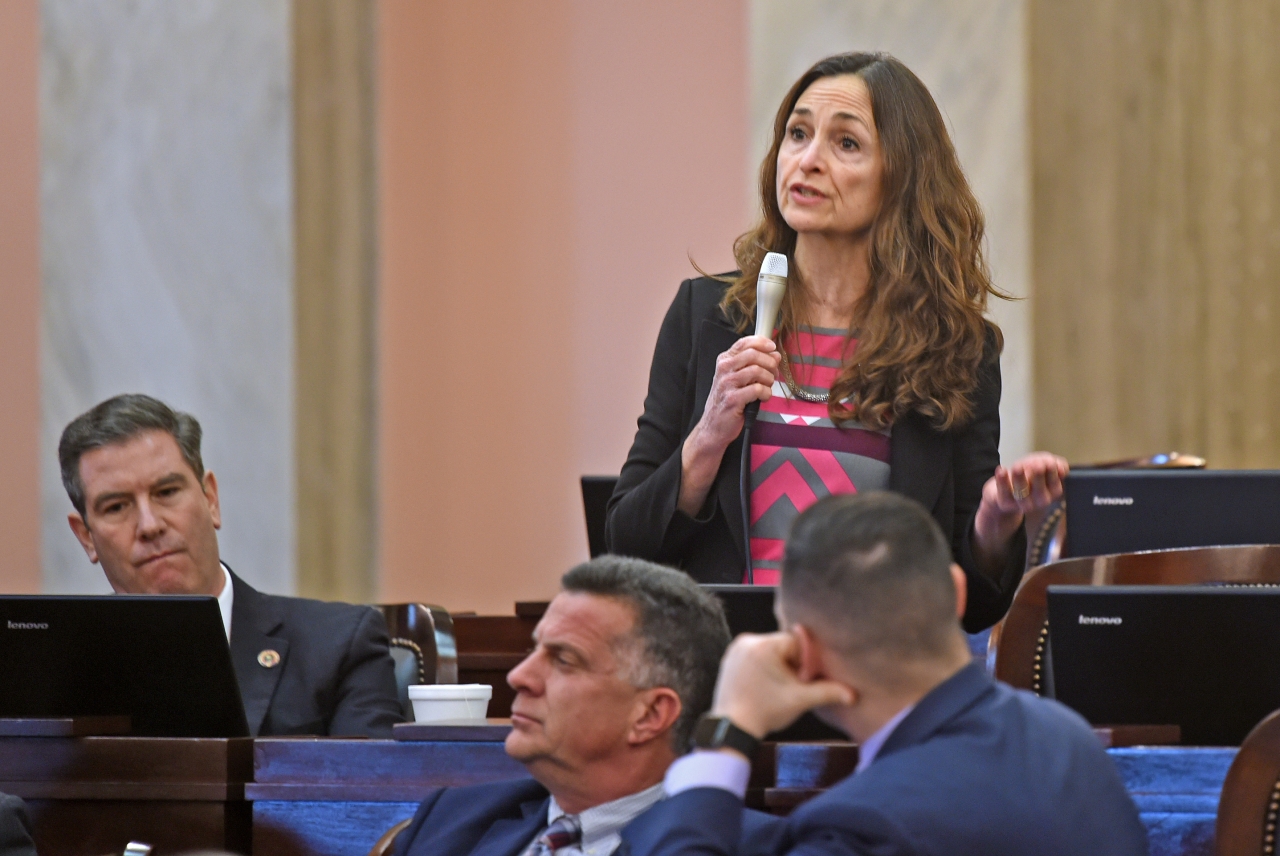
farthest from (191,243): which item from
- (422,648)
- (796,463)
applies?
(796,463)

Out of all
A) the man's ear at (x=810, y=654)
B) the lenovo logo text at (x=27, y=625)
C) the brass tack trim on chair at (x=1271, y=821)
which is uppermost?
the man's ear at (x=810, y=654)

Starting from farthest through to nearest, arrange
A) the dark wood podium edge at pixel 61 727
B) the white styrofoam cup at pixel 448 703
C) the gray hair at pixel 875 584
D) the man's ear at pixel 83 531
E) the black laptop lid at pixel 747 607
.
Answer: the man's ear at pixel 83 531, the white styrofoam cup at pixel 448 703, the dark wood podium edge at pixel 61 727, the black laptop lid at pixel 747 607, the gray hair at pixel 875 584

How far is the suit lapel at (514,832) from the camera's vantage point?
7.03 ft

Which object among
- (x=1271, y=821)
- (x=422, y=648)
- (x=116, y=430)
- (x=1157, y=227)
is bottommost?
(x=422, y=648)

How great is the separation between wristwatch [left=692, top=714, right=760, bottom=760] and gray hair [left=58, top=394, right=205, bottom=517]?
5.92ft

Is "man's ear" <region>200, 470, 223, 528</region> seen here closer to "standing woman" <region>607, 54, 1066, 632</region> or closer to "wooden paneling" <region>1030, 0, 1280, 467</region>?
"standing woman" <region>607, 54, 1066, 632</region>

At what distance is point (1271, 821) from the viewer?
6.00 ft

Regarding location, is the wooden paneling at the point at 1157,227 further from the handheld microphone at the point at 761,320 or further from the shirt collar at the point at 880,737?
the shirt collar at the point at 880,737

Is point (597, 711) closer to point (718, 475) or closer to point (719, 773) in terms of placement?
point (719, 773)

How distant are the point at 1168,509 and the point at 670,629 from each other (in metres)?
1.14

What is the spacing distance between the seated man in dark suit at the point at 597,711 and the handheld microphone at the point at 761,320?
1.11 feet

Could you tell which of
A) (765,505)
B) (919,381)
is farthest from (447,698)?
(919,381)

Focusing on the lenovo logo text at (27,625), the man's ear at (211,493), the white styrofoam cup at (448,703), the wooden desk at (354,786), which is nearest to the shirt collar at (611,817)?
the wooden desk at (354,786)

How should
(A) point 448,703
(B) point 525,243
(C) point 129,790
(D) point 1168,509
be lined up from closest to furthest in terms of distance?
(C) point 129,790 < (A) point 448,703 < (D) point 1168,509 < (B) point 525,243
